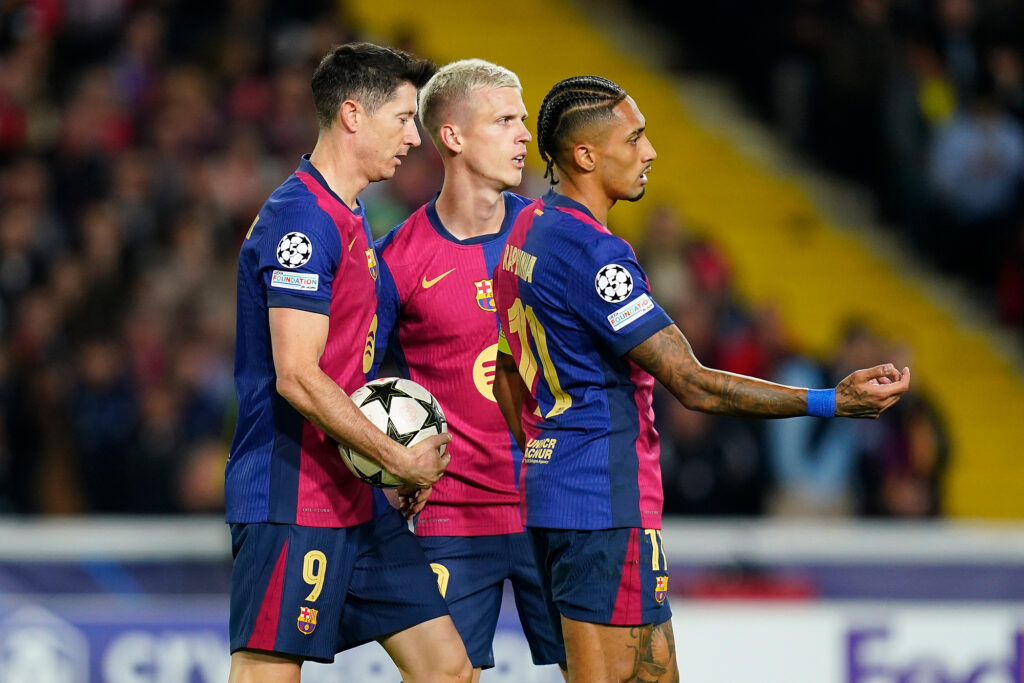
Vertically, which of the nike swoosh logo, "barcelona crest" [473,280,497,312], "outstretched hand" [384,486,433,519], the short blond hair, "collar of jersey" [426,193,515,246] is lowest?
"outstretched hand" [384,486,433,519]

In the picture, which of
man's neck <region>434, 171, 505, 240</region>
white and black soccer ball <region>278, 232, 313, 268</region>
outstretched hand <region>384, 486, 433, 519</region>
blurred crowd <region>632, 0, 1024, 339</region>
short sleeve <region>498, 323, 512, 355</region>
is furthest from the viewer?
blurred crowd <region>632, 0, 1024, 339</region>

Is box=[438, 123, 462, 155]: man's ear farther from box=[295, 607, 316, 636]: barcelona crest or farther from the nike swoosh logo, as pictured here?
box=[295, 607, 316, 636]: barcelona crest

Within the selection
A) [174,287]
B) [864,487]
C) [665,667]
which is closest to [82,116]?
[174,287]

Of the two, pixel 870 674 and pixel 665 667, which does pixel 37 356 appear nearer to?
pixel 870 674

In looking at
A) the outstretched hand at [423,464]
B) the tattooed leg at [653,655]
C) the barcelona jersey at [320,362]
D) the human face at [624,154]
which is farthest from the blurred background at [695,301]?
the human face at [624,154]

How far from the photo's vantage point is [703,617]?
760 centimetres

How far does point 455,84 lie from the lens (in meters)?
5.31

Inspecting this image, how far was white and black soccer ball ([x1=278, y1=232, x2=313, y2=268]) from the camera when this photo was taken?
451 centimetres

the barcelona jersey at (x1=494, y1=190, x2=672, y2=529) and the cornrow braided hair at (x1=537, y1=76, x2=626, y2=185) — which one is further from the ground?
the cornrow braided hair at (x1=537, y1=76, x2=626, y2=185)

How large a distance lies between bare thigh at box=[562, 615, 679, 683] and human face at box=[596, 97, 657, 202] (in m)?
1.22

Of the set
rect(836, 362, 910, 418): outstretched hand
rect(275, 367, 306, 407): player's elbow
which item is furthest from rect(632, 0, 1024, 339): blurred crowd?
rect(275, 367, 306, 407): player's elbow

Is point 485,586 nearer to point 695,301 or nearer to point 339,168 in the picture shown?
point 339,168

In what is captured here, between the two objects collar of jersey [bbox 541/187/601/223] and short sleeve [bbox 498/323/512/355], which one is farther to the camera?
short sleeve [bbox 498/323/512/355]

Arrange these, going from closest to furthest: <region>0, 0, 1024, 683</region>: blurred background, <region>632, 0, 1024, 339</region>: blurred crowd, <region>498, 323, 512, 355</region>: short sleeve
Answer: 1. <region>498, 323, 512, 355</region>: short sleeve
2. <region>0, 0, 1024, 683</region>: blurred background
3. <region>632, 0, 1024, 339</region>: blurred crowd
